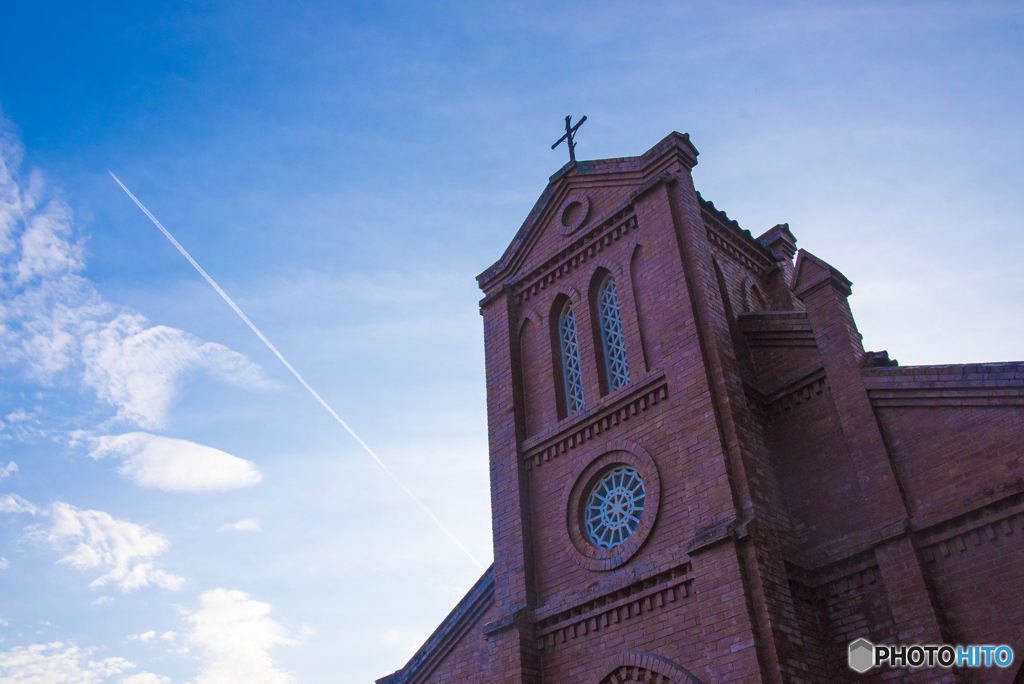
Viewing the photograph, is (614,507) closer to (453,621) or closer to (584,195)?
(453,621)

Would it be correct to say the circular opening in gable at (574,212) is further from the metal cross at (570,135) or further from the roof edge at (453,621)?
the roof edge at (453,621)

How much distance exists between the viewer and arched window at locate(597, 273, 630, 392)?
13.4 meters

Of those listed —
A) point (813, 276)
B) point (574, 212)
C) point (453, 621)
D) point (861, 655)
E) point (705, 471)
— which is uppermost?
point (574, 212)

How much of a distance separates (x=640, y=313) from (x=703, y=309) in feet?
4.26

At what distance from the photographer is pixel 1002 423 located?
9789 millimetres

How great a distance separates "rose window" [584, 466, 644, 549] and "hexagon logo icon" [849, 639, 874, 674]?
3.26m

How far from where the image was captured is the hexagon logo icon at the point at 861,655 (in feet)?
32.2

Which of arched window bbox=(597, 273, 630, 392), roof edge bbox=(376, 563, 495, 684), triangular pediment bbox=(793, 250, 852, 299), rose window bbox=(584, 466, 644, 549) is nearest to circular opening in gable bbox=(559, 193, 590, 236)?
arched window bbox=(597, 273, 630, 392)

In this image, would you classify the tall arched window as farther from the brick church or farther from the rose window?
the rose window

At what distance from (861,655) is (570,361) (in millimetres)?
6711

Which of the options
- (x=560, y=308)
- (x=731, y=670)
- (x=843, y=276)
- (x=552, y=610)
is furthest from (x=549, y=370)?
(x=731, y=670)

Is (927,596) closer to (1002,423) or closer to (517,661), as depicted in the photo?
(1002,423)

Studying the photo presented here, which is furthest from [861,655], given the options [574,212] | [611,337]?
[574,212]

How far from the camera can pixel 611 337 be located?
45.6 ft
